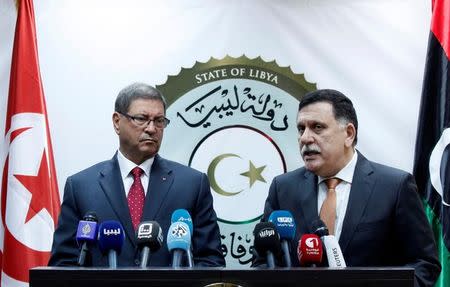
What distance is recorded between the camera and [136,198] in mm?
3137

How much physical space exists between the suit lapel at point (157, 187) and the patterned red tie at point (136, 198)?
0.14 ft

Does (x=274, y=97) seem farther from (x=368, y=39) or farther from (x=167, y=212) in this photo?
(x=167, y=212)

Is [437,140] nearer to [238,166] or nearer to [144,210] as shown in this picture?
[238,166]

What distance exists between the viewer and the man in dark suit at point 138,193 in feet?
9.78

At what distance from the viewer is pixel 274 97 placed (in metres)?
4.04

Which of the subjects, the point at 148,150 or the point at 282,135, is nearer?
the point at 148,150

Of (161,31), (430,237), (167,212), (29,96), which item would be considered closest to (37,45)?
(29,96)

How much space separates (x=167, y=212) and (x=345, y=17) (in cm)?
166

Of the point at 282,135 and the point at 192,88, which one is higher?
the point at 192,88

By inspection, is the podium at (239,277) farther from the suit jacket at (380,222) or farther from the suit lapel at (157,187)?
the suit lapel at (157,187)

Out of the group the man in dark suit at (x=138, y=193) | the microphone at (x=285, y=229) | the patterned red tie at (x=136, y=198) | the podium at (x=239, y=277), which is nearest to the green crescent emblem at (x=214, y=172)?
the man in dark suit at (x=138, y=193)

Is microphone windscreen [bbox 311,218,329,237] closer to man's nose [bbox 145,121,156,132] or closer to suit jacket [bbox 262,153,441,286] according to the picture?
suit jacket [bbox 262,153,441,286]

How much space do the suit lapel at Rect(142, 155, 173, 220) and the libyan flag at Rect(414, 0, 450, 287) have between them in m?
1.45

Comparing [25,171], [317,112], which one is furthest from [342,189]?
[25,171]
